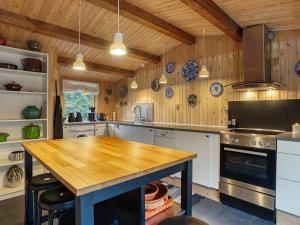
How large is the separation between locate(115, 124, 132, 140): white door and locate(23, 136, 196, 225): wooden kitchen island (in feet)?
8.61

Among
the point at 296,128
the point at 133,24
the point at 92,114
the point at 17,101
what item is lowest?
the point at 296,128

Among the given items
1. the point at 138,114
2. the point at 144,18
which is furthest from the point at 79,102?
the point at 144,18

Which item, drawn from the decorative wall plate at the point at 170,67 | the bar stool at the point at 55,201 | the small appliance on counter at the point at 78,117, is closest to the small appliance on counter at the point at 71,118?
the small appliance on counter at the point at 78,117

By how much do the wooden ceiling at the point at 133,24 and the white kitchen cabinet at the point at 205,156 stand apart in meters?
1.71

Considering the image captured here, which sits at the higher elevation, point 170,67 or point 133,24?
point 133,24

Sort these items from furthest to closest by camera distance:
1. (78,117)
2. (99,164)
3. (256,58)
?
(78,117) < (256,58) < (99,164)

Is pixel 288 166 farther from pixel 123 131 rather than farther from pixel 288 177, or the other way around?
pixel 123 131

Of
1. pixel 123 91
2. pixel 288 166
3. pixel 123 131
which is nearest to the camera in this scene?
pixel 288 166

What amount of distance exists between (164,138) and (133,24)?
2061 mm

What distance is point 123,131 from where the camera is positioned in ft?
15.0

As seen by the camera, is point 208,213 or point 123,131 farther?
point 123,131

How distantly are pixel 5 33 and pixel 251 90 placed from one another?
3.90 m

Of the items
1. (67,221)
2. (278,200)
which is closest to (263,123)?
(278,200)

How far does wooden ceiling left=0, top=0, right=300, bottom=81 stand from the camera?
2.46 m
